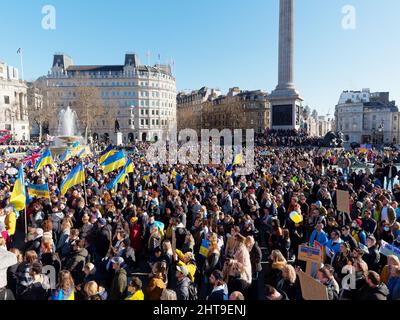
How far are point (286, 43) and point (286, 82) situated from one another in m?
5.94

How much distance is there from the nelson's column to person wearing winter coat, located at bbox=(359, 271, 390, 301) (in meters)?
51.3

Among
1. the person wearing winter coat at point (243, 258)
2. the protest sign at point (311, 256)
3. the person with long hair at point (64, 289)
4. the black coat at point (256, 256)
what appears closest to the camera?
the person with long hair at point (64, 289)

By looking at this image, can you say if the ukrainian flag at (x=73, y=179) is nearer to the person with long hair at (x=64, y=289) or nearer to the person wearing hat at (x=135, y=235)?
the person wearing hat at (x=135, y=235)

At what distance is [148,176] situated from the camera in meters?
16.0

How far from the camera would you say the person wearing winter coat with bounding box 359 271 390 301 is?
15.1ft

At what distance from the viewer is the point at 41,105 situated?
3184 inches

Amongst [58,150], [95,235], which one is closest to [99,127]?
[58,150]

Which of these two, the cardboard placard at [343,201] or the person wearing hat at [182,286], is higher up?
the cardboard placard at [343,201]

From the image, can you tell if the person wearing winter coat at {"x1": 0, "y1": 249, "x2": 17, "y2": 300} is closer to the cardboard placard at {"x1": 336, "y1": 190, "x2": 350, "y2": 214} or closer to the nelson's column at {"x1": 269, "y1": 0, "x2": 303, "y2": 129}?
the cardboard placard at {"x1": 336, "y1": 190, "x2": 350, "y2": 214}

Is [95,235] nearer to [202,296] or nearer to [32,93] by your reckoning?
[202,296]

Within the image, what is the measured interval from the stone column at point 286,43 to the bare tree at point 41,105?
149ft

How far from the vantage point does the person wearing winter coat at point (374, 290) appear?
15.1 feet

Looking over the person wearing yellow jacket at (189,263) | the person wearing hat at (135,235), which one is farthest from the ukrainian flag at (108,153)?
the person wearing yellow jacket at (189,263)

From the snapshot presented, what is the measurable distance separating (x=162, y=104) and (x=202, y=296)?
312 feet
